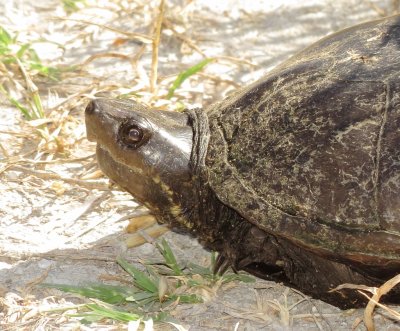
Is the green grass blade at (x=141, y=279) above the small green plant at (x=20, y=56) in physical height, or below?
below

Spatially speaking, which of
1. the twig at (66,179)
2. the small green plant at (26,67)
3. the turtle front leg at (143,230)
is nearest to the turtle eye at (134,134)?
the turtle front leg at (143,230)

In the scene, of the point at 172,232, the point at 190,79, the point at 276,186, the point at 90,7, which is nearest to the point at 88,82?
the point at 190,79

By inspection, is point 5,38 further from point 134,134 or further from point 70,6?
point 134,134

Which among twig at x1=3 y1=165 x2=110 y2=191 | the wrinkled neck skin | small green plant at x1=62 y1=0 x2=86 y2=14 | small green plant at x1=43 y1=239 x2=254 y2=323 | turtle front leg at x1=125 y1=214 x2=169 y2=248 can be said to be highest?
small green plant at x1=62 y1=0 x2=86 y2=14

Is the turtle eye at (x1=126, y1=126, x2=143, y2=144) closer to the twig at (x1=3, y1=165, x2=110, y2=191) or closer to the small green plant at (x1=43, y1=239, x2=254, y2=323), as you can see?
the small green plant at (x1=43, y1=239, x2=254, y2=323)

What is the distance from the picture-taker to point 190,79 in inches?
190

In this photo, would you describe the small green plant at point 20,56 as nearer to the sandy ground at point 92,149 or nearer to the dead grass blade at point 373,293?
the sandy ground at point 92,149

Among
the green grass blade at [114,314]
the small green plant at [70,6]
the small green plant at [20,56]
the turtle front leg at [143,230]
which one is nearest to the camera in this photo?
the green grass blade at [114,314]

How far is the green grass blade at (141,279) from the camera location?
117 inches

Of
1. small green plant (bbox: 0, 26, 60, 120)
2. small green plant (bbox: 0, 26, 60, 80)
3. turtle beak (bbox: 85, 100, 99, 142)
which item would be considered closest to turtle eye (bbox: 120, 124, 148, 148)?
turtle beak (bbox: 85, 100, 99, 142)

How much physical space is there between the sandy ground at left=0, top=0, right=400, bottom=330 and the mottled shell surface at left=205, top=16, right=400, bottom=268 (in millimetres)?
470

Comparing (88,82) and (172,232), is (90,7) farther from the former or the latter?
(172,232)

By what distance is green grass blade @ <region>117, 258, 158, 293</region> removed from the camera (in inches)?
117

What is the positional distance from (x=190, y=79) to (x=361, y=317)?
2438 millimetres
